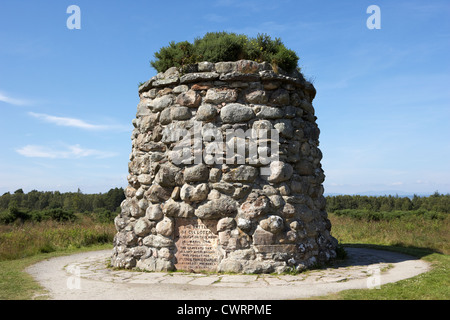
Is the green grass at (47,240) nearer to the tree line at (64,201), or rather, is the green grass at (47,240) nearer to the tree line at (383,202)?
the tree line at (64,201)

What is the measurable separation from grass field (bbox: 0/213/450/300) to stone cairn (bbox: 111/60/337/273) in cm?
183

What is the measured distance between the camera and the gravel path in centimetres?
480

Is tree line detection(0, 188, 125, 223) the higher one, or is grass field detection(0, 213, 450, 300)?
tree line detection(0, 188, 125, 223)

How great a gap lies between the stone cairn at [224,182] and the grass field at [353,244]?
5.99ft

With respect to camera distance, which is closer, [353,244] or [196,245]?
[196,245]

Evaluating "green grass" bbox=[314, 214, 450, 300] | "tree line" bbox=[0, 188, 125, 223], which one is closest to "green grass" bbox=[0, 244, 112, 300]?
"green grass" bbox=[314, 214, 450, 300]

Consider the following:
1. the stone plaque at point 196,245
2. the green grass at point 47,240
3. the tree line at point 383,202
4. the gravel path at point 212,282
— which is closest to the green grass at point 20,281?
the gravel path at point 212,282

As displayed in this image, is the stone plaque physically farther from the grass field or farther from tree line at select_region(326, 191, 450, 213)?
tree line at select_region(326, 191, 450, 213)

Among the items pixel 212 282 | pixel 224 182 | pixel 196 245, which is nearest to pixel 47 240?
pixel 196 245

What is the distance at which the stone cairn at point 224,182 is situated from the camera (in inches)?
249

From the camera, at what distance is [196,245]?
21.3 ft

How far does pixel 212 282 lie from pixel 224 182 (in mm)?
1793

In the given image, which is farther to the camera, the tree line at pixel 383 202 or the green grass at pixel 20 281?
the tree line at pixel 383 202

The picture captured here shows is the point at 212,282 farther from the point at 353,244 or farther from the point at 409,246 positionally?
the point at 409,246
